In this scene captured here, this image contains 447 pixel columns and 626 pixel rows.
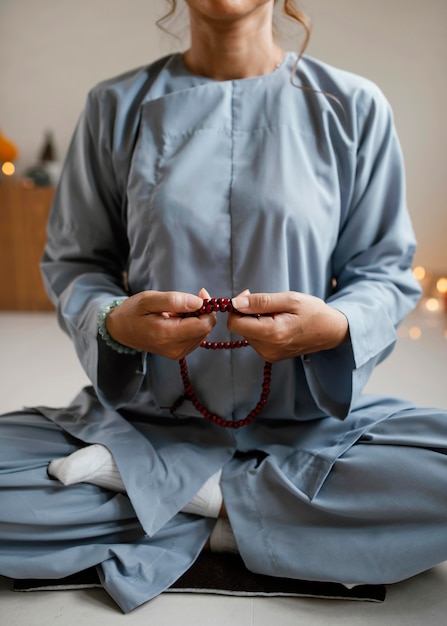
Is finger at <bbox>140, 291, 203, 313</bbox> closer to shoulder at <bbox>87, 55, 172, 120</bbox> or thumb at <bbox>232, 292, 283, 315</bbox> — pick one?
thumb at <bbox>232, 292, 283, 315</bbox>

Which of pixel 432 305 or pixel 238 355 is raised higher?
pixel 238 355

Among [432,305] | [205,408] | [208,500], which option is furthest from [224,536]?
[432,305]

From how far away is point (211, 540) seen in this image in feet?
4.46

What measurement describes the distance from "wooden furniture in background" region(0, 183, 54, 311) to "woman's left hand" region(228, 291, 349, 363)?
123 inches

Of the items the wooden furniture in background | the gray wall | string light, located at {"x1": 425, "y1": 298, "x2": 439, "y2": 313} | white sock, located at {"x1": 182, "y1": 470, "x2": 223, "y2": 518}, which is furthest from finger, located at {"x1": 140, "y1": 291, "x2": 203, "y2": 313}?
the gray wall

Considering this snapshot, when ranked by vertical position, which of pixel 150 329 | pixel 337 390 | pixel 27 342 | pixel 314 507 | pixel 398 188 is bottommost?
pixel 27 342

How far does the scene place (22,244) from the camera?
13.5 ft

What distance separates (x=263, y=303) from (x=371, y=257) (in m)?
0.38

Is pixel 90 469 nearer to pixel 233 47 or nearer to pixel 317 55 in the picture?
pixel 233 47

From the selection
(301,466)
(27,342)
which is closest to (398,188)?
(301,466)

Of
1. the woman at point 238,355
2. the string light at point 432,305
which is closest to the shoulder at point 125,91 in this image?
the woman at point 238,355

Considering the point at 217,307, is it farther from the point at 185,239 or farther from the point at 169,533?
the point at 169,533

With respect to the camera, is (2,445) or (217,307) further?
(2,445)

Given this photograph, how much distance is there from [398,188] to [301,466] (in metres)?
0.59
